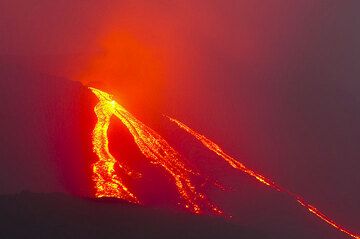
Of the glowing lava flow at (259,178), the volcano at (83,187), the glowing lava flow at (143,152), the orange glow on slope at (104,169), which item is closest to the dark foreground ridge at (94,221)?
the volcano at (83,187)

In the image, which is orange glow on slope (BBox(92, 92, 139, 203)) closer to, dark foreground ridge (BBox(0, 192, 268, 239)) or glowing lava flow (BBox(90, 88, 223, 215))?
glowing lava flow (BBox(90, 88, 223, 215))

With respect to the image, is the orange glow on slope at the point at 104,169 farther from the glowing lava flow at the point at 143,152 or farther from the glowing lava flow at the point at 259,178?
the glowing lava flow at the point at 259,178

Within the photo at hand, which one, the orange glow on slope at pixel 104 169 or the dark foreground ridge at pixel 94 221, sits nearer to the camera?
the dark foreground ridge at pixel 94 221

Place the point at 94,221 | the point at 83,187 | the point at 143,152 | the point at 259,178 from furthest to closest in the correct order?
the point at 259,178 → the point at 143,152 → the point at 83,187 → the point at 94,221

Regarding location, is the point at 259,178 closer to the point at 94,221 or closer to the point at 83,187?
the point at 83,187

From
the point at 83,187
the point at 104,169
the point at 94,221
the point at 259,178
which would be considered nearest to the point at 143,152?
the point at 104,169

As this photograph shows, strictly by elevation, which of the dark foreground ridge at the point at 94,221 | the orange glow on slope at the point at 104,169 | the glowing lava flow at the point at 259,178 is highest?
the glowing lava flow at the point at 259,178
